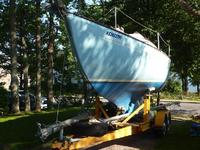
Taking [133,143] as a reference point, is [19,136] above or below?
above

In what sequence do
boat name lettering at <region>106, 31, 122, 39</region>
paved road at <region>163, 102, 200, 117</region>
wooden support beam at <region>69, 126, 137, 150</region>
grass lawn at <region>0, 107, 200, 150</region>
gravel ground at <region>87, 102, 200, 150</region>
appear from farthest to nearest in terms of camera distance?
paved road at <region>163, 102, 200, 117</region> → grass lawn at <region>0, 107, 200, 150</region> → gravel ground at <region>87, 102, 200, 150</region> → boat name lettering at <region>106, 31, 122, 39</region> → wooden support beam at <region>69, 126, 137, 150</region>

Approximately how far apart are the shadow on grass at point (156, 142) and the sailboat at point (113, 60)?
3.56 feet

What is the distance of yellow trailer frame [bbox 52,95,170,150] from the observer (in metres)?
10.3

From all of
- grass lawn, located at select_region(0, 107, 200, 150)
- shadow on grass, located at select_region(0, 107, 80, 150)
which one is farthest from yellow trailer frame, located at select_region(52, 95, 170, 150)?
shadow on grass, located at select_region(0, 107, 80, 150)

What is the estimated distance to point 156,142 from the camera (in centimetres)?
1418

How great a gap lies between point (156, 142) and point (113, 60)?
3.20m

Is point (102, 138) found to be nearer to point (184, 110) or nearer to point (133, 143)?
point (133, 143)

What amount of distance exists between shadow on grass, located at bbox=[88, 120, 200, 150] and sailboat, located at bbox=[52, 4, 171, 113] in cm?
109

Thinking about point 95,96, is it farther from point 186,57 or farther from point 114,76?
point 186,57

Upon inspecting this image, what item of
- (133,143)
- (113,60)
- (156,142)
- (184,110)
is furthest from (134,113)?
(184,110)

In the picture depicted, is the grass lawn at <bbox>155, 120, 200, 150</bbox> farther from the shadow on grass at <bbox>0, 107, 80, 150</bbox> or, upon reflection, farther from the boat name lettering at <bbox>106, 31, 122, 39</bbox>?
the shadow on grass at <bbox>0, 107, 80, 150</bbox>

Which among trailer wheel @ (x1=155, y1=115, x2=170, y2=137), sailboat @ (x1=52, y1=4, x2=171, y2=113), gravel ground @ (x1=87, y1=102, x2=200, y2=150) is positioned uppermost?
sailboat @ (x1=52, y1=4, x2=171, y2=113)

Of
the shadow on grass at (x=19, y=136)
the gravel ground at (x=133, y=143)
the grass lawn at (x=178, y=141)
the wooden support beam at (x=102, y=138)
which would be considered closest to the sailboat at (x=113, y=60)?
the gravel ground at (x=133, y=143)

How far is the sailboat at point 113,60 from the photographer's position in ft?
38.4
